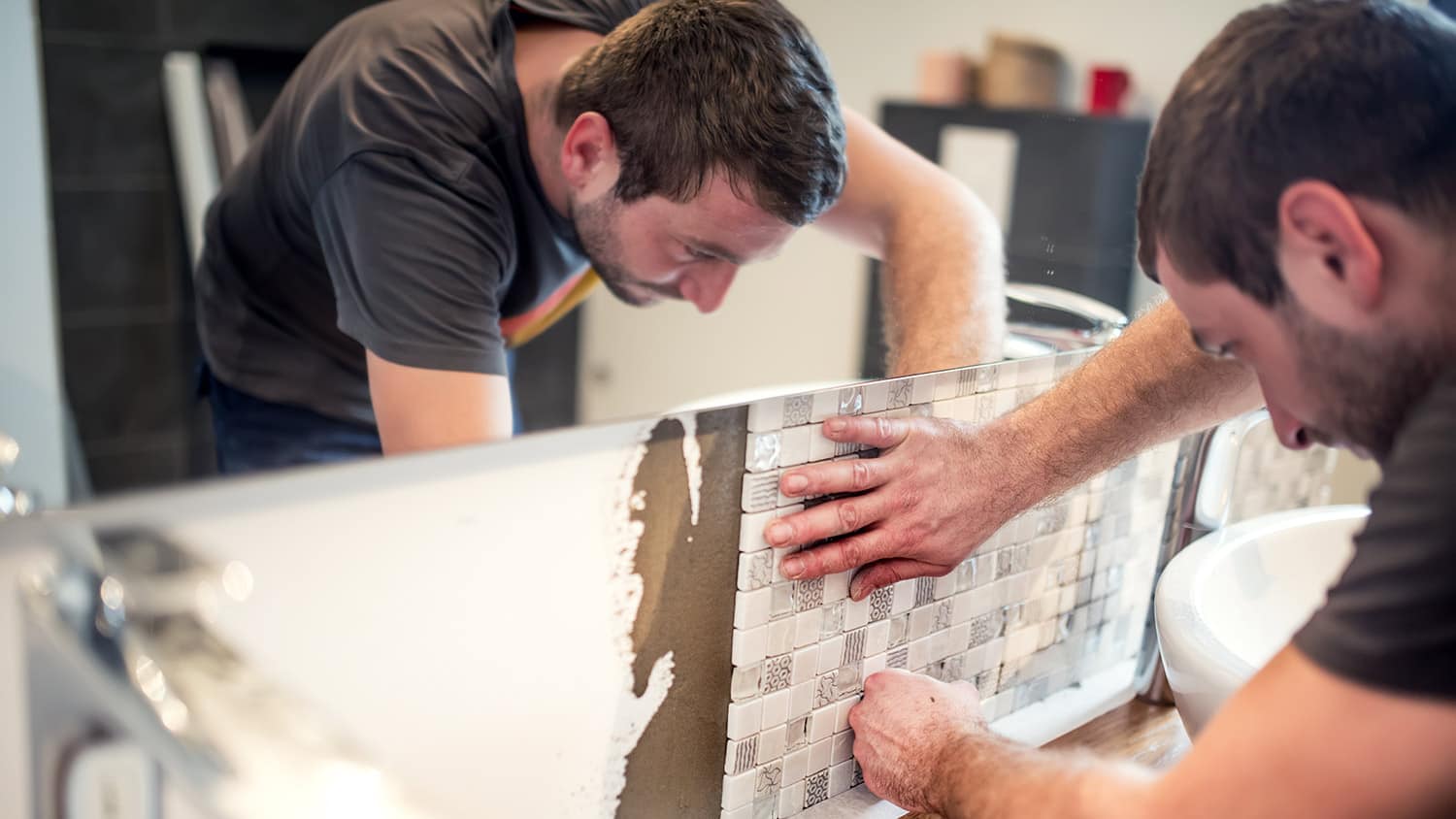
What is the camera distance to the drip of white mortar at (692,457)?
939 millimetres

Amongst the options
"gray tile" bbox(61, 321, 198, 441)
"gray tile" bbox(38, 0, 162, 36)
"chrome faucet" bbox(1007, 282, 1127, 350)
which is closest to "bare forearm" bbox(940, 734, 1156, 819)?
"chrome faucet" bbox(1007, 282, 1127, 350)

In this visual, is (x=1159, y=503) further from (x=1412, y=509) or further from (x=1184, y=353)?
(x=1412, y=509)

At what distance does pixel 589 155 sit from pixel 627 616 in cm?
37

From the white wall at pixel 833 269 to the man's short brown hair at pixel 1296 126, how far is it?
0.15m

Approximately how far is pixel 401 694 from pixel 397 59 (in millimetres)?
439

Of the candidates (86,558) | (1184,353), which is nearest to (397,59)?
(86,558)

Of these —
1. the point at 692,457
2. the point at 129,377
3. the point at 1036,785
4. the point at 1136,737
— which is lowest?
the point at 1136,737

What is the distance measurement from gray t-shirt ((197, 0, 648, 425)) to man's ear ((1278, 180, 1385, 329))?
52 centimetres

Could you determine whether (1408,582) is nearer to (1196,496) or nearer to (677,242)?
(677,242)

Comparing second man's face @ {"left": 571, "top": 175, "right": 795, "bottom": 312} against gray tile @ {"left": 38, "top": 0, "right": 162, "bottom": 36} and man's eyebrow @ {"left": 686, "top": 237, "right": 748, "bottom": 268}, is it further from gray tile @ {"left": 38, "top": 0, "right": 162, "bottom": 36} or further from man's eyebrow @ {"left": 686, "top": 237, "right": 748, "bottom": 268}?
gray tile @ {"left": 38, "top": 0, "right": 162, "bottom": 36}

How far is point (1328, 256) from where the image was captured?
2.53ft

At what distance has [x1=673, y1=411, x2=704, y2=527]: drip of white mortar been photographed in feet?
3.08

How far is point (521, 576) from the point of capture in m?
0.89

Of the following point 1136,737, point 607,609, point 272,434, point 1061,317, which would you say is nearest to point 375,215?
point 272,434
